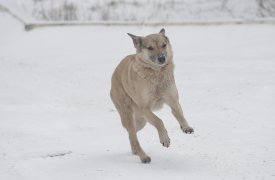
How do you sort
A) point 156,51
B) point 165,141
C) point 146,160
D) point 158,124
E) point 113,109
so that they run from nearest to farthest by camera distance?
point 165,141, point 158,124, point 156,51, point 146,160, point 113,109

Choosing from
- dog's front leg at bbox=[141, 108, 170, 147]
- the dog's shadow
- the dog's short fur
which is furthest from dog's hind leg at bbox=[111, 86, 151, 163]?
dog's front leg at bbox=[141, 108, 170, 147]

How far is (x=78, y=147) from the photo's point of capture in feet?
31.0

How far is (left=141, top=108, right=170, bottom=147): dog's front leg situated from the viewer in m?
7.92

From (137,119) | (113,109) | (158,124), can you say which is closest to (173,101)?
(158,124)

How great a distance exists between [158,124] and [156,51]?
94cm

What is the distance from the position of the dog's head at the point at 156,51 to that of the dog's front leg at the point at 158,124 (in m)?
0.62

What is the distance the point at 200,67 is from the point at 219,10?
5.63m

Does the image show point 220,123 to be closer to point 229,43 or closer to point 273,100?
point 273,100

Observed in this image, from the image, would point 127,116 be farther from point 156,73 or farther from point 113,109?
point 113,109

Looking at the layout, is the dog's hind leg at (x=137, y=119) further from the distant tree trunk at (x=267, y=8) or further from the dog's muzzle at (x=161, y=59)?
the distant tree trunk at (x=267, y=8)

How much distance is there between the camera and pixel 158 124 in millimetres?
8062

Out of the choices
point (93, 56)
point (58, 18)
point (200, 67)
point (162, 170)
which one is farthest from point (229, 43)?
point (162, 170)

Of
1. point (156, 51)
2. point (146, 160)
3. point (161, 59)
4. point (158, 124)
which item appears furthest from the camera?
point (146, 160)

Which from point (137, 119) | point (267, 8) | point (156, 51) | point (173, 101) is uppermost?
point (156, 51)
